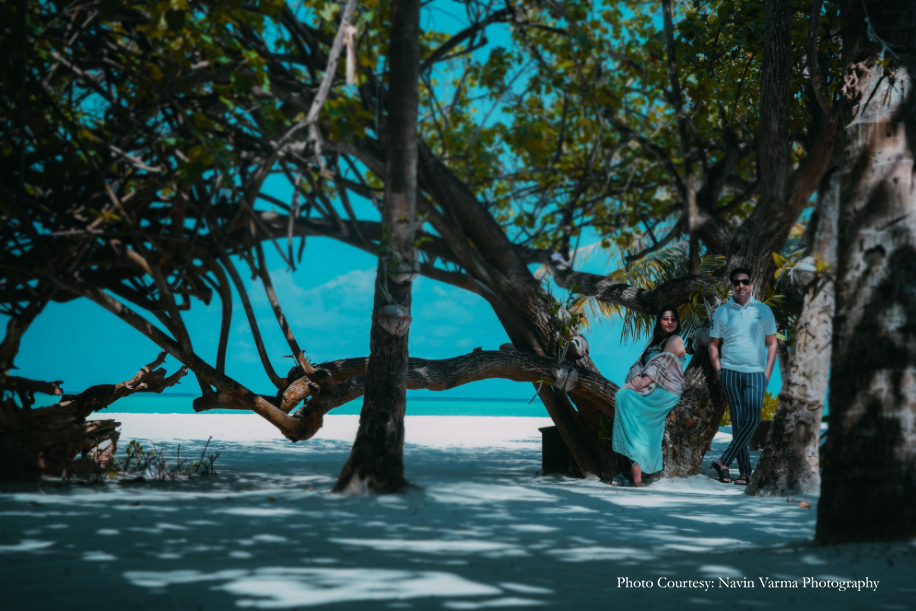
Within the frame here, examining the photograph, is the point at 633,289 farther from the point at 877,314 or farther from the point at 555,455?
the point at 877,314

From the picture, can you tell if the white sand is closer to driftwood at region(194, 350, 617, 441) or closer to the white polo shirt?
driftwood at region(194, 350, 617, 441)

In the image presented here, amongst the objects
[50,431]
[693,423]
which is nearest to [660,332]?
[693,423]

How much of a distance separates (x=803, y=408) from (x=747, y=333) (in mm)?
855

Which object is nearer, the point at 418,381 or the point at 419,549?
the point at 419,549

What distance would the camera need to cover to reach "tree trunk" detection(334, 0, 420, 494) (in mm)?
4605

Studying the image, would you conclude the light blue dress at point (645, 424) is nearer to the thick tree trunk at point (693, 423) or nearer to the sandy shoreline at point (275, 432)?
the thick tree trunk at point (693, 423)

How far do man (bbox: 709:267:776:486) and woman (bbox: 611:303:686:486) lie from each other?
1.45 feet

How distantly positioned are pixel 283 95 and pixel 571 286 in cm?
358

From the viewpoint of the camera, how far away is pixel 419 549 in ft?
11.1

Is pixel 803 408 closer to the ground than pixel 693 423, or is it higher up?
higher up

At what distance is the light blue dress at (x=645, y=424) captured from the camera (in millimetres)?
6266

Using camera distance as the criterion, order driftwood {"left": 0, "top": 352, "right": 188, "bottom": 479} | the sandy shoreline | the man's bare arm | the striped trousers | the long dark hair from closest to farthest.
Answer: driftwood {"left": 0, "top": 352, "right": 188, "bottom": 479} → the striped trousers → the man's bare arm → the long dark hair → the sandy shoreline

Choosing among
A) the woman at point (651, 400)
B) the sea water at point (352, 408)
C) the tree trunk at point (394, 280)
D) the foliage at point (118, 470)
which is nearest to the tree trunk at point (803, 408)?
the woman at point (651, 400)

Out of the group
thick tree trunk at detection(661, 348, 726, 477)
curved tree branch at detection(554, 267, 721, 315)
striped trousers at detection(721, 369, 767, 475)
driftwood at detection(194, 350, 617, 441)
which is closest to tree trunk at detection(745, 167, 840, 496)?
striped trousers at detection(721, 369, 767, 475)
